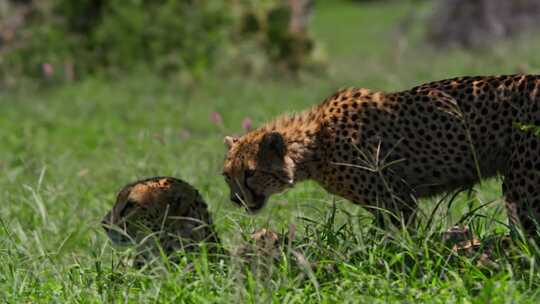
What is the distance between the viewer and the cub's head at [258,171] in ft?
16.2

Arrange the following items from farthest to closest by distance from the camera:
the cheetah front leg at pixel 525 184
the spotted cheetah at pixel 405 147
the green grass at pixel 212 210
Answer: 1. the spotted cheetah at pixel 405 147
2. the cheetah front leg at pixel 525 184
3. the green grass at pixel 212 210

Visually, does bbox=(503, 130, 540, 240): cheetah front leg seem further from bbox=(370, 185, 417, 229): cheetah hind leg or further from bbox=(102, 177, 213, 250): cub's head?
bbox=(102, 177, 213, 250): cub's head

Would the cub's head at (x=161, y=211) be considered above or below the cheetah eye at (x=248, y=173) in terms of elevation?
below

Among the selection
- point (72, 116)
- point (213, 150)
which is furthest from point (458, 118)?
point (72, 116)

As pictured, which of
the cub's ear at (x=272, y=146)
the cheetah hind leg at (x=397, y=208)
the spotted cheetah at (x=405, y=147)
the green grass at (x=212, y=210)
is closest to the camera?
the green grass at (x=212, y=210)

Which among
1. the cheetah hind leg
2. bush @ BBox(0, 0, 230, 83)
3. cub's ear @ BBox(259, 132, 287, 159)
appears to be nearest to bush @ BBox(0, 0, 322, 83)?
bush @ BBox(0, 0, 230, 83)

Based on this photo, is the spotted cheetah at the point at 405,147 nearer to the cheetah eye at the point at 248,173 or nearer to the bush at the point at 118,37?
the cheetah eye at the point at 248,173

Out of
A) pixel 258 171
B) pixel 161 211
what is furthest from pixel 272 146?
pixel 161 211

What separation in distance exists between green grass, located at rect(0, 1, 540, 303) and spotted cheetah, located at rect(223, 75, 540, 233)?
0.15 meters

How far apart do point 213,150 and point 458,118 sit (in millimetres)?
3968

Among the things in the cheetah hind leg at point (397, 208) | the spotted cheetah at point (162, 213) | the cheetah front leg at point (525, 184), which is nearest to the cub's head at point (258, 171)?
the spotted cheetah at point (162, 213)

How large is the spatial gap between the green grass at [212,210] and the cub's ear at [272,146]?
0.28m

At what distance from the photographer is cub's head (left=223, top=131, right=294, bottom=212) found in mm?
4938

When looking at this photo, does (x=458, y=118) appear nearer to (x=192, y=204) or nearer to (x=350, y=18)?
(x=192, y=204)
